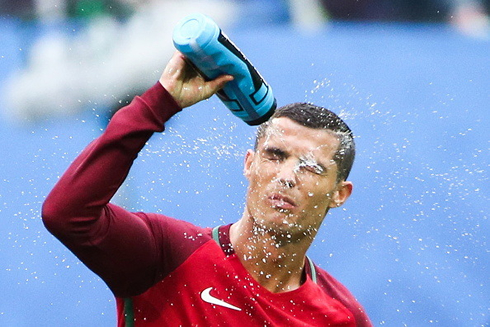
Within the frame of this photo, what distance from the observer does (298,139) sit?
7.77 ft

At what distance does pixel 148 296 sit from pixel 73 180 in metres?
0.53

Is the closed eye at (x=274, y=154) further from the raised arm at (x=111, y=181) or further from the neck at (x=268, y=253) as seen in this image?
the raised arm at (x=111, y=181)

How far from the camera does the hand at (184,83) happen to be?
1826 mm

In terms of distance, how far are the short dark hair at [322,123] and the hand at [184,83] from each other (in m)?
0.61

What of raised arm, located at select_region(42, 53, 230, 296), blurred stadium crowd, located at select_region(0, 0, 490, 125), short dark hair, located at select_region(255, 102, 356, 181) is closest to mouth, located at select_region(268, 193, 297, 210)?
short dark hair, located at select_region(255, 102, 356, 181)

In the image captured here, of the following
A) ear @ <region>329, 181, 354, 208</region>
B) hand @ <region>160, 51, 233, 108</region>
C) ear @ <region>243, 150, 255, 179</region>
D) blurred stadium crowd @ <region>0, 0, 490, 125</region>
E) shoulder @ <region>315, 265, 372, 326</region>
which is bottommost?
shoulder @ <region>315, 265, 372, 326</region>

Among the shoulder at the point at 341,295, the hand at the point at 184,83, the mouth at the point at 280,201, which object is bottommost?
the shoulder at the point at 341,295

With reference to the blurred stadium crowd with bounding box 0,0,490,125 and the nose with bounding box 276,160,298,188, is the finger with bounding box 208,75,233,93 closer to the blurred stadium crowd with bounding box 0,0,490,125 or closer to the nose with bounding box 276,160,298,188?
the nose with bounding box 276,160,298,188

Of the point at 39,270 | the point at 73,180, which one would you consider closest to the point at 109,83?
the point at 39,270

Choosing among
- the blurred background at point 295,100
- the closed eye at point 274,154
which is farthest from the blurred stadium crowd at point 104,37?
the closed eye at point 274,154

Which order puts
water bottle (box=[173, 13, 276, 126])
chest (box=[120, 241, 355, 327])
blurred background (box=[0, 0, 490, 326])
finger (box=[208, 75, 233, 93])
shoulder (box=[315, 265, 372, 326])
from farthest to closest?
blurred background (box=[0, 0, 490, 326]), shoulder (box=[315, 265, 372, 326]), chest (box=[120, 241, 355, 327]), finger (box=[208, 75, 233, 93]), water bottle (box=[173, 13, 276, 126])

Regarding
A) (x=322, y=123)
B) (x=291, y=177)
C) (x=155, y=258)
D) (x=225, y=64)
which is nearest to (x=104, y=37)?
(x=322, y=123)

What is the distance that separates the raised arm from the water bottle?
45 millimetres

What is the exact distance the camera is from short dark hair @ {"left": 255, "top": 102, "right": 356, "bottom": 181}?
2.43 metres
